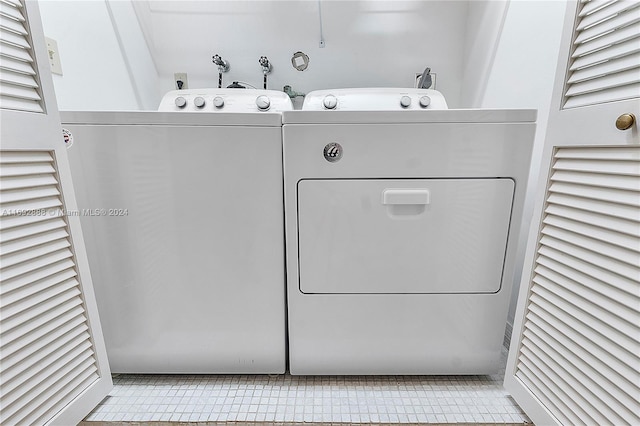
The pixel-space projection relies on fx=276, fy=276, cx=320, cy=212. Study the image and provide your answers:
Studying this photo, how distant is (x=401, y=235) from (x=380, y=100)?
2.15 feet

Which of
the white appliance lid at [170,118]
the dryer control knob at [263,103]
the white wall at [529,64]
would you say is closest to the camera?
the white appliance lid at [170,118]

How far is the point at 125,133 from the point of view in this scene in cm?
76

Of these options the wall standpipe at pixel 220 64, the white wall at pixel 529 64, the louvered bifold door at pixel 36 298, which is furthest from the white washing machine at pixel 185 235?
the white wall at pixel 529 64

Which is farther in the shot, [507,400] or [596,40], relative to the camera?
[507,400]

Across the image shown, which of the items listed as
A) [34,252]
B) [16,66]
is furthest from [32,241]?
[16,66]

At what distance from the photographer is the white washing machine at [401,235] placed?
77 centimetres

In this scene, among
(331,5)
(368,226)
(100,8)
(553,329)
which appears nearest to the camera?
(553,329)

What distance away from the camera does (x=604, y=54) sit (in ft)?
1.86

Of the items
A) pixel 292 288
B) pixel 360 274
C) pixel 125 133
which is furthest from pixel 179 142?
pixel 360 274

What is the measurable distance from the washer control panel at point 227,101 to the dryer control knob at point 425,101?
561mm

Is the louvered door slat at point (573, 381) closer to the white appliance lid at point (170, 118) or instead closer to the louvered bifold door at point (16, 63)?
the white appliance lid at point (170, 118)

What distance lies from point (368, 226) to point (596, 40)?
2.12ft

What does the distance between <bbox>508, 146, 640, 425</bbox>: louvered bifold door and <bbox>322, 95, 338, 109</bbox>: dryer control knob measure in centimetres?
78

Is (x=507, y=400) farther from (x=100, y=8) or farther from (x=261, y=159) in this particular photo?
(x=100, y=8)
